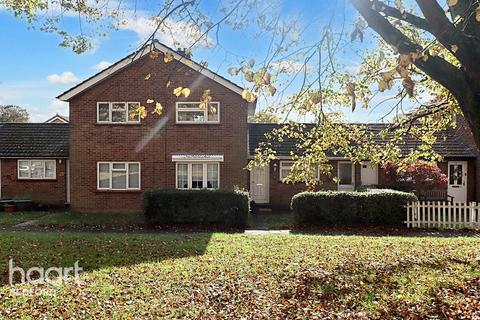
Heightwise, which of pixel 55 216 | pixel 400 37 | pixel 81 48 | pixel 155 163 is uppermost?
pixel 81 48

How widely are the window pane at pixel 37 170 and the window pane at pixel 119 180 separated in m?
5.63

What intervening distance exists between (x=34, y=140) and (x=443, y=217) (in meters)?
21.8

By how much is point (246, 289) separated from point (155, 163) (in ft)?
45.3

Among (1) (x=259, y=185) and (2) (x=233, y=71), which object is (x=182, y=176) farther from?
(2) (x=233, y=71)

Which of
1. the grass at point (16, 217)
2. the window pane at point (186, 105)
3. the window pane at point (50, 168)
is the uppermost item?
the window pane at point (186, 105)

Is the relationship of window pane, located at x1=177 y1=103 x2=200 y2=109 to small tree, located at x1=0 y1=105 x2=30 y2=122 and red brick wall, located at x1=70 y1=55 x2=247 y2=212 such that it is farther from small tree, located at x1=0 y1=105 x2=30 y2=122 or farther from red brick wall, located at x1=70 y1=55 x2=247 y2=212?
small tree, located at x1=0 y1=105 x2=30 y2=122

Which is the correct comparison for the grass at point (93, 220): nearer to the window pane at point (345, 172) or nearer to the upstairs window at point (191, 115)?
the upstairs window at point (191, 115)

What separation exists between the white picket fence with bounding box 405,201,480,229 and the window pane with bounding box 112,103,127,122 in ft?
44.4

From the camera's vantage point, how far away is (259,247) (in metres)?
11.0

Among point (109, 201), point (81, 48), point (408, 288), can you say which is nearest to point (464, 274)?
point (408, 288)

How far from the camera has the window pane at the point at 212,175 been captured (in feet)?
65.3

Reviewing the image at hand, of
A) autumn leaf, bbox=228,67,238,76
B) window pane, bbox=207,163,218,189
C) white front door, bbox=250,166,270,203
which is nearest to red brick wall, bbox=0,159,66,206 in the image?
window pane, bbox=207,163,218,189

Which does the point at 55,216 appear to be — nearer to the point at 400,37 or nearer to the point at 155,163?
the point at 155,163

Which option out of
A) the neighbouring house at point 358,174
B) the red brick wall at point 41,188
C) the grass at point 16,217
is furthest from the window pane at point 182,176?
the red brick wall at point 41,188
